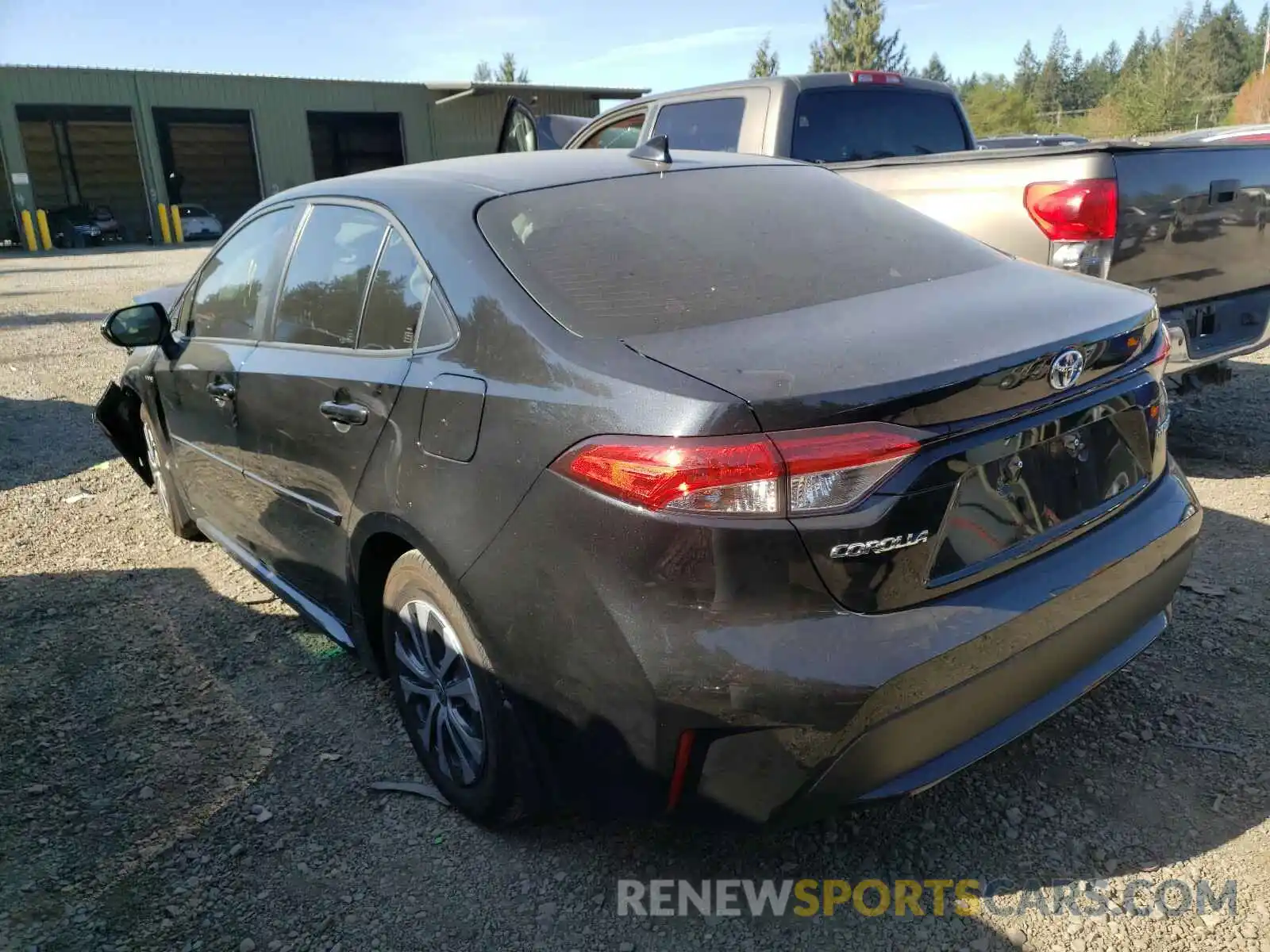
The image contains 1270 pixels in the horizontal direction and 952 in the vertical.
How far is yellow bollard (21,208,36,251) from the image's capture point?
95.2 feet

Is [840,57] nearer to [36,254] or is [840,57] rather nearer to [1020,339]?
[36,254]

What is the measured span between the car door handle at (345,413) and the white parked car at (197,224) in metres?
32.4

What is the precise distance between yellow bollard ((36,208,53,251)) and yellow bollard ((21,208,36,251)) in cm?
24

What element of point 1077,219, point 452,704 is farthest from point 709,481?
point 1077,219

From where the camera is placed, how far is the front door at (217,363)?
3520mm

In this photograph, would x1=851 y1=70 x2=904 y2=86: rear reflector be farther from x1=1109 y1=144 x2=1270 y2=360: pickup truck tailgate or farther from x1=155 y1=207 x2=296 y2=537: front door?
x1=155 y1=207 x2=296 y2=537: front door

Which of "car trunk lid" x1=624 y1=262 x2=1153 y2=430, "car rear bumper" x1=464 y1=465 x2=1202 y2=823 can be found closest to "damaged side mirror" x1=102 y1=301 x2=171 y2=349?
"car rear bumper" x1=464 y1=465 x2=1202 y2=823

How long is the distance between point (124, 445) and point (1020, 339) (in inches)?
187

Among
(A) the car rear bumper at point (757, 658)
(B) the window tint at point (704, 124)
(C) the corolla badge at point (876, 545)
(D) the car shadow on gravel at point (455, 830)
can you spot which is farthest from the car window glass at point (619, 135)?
(C) the corolla badge at point (876, 545)

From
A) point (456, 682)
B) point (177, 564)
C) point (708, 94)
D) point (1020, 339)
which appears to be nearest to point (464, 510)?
point (456, 682)

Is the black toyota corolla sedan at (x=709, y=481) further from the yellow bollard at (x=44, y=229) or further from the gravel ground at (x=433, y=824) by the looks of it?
the yellow bollard at (x=44, y=229)

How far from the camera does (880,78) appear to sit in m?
6.19

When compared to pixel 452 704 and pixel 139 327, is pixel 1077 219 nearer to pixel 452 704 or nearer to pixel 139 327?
pixel 452 704

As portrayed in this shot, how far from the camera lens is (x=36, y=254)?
26969mm
